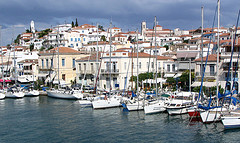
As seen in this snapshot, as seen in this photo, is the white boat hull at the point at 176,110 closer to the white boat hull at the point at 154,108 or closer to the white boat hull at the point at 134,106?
→ the white boat hull at the point at 154,108

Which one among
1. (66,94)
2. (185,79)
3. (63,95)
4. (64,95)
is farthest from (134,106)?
(63,95)

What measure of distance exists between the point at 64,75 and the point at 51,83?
13.7 feet

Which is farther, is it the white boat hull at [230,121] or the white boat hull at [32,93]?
the white boat hull at [32,93]

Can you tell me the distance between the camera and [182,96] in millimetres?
35625

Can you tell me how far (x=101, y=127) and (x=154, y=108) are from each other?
314 inches

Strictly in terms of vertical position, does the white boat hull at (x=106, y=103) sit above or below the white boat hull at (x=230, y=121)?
above

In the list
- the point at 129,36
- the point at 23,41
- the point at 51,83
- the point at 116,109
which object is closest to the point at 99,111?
the point at 116,109

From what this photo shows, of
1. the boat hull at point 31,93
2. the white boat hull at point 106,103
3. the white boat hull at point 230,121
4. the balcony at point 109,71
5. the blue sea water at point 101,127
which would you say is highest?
the balcony at point 109,71

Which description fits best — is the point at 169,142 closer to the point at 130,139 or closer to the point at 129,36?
the point at 130,139

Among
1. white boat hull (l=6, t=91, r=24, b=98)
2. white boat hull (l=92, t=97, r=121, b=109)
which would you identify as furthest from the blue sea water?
white boat hull (l=6, t=91, r=24, b=98)

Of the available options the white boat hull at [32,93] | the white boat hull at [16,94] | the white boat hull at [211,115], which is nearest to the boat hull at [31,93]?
the white boat hull at [32,93]

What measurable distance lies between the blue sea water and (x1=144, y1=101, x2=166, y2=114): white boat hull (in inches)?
29.7

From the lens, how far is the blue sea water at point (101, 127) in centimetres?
2583

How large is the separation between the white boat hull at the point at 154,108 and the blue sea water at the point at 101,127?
75 centimetres
